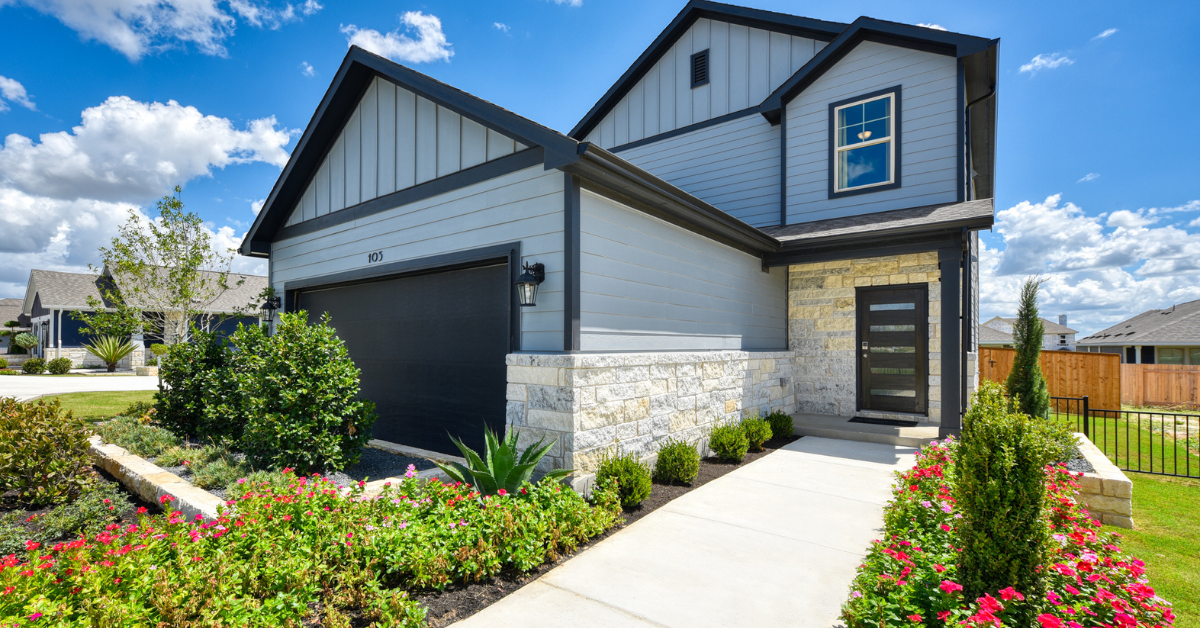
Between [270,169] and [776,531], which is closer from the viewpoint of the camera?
[776,531]

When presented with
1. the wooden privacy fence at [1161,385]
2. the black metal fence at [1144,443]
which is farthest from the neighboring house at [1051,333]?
the black metal fence at [1144,443]

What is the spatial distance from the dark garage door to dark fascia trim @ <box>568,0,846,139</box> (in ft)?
24.1

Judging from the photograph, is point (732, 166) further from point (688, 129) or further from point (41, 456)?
point (41, 456)

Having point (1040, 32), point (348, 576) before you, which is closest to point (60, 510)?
point (348, 576)

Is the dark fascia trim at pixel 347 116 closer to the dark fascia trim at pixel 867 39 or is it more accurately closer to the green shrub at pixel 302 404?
the green shrub at pixel 302 404

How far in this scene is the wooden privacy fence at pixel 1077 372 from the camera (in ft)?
39.8

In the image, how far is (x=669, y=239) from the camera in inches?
245

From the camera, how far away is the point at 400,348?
695 cm

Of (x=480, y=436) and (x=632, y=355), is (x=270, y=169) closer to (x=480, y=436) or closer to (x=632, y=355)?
(x=480, y=436)

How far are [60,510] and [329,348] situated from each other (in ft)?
7.61

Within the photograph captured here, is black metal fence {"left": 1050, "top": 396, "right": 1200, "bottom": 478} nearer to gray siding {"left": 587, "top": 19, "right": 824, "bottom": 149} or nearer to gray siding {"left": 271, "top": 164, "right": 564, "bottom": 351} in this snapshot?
gray siding {"left": 271, "top": 164, "right": 564, "bottom": 351}

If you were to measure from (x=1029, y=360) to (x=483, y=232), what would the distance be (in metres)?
8.30

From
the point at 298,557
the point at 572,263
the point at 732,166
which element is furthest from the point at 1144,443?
the point at 298,557

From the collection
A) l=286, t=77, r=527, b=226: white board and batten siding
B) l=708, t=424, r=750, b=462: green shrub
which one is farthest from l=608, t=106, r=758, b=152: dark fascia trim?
l=708, t=424, r=750, b=462: green shrub
